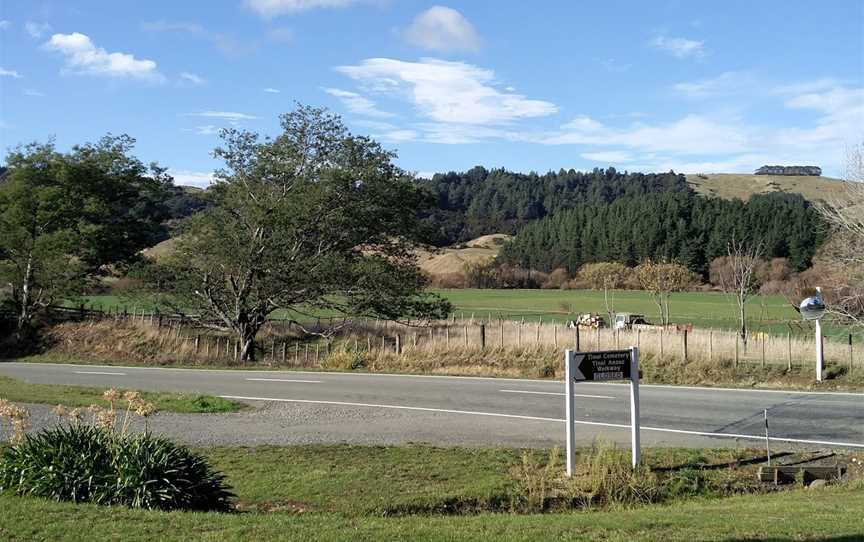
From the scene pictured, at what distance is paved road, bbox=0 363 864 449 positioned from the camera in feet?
46.0

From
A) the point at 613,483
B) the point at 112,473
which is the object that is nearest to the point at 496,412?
the point at 613,483

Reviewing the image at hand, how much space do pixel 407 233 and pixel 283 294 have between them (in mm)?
5855

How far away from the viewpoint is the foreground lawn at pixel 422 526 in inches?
267

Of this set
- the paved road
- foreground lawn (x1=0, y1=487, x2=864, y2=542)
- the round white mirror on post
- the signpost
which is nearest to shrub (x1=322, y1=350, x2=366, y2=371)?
the paved road

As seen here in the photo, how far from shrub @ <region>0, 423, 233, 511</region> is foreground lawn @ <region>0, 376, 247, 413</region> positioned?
7.92m

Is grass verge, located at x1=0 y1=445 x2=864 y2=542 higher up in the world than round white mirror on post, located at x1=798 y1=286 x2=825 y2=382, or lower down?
lower down

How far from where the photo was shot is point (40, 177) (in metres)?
40.2

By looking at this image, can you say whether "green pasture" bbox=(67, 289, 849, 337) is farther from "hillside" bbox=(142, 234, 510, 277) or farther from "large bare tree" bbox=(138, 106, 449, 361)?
"large bare tree" bbox=(138, 106, 449, 361)

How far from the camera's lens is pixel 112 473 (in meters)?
8.37

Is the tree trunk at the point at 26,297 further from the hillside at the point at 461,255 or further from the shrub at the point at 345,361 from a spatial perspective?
the hillside at the point at 461,255

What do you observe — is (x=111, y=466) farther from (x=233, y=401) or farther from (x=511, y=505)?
(x=233, y=401)

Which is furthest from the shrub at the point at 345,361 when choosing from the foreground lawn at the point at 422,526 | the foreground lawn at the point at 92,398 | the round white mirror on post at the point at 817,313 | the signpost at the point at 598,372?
the foreground lawn at the point at 422,526

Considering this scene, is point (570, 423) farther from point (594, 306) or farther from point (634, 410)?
point (594, 306)

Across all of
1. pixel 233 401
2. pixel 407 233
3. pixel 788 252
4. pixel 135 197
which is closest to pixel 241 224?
pixel 407 233
